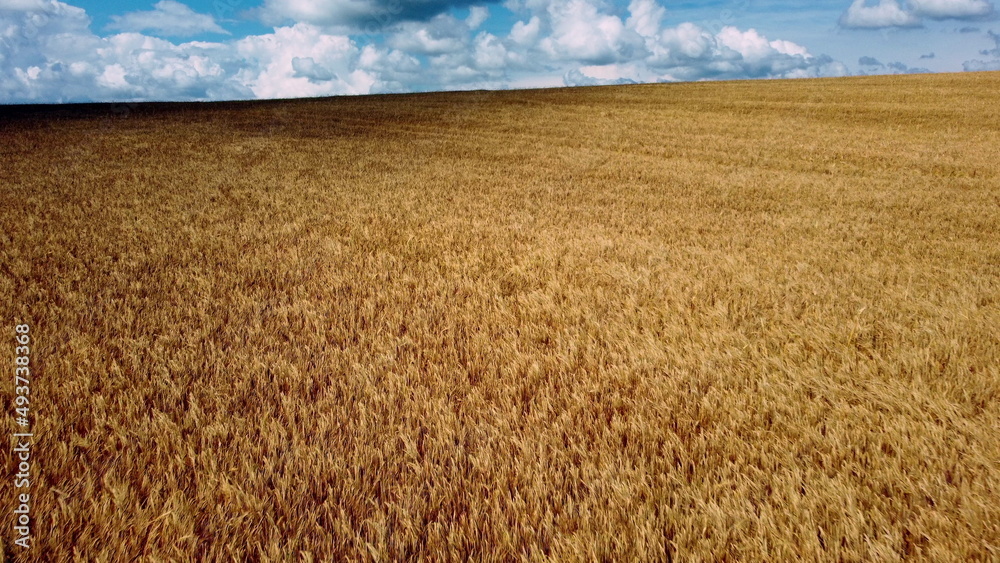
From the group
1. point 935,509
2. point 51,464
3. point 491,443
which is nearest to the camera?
point 935,509

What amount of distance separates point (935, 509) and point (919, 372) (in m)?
1.19

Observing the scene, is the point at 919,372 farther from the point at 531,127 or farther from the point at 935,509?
the point at 531,127

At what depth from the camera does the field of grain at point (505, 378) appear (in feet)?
5.95

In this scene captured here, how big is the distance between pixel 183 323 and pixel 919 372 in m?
4.52

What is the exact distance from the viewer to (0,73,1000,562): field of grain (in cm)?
181

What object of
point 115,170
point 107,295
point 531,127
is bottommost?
point 107,295

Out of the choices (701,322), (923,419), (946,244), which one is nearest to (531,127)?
(946,244)

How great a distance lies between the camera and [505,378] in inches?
110

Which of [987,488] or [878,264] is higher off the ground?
[878,264]

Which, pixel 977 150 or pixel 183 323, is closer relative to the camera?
pixel 183 323

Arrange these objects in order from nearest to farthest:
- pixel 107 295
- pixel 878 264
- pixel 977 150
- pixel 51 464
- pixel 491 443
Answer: pixel 51 464
pixel 491 443
pixel 107 295
pixel 878 264
pixel 977 150

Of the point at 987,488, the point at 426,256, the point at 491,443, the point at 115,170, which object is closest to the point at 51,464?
the point at 491,443

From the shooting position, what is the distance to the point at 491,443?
7.38 ft

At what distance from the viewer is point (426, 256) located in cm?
505
